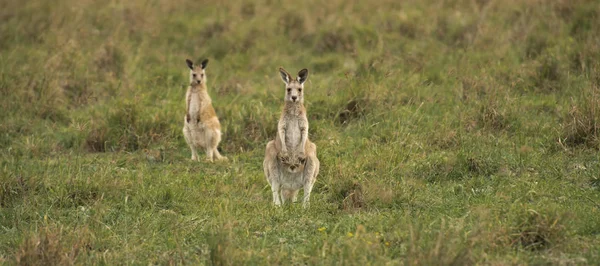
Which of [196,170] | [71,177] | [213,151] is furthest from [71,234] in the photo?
[213,151]

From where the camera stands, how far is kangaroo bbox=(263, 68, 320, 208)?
807cm

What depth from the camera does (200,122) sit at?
10.5 meters

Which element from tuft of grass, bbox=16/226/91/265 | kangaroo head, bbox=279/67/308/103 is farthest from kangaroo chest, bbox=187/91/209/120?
tuft of grass, bbox=16/226/91/265

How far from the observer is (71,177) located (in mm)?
8047

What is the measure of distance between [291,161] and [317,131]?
2272mm

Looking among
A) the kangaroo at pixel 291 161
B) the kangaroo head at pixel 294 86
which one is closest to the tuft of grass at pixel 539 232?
the kangaroo at pixel 291 161

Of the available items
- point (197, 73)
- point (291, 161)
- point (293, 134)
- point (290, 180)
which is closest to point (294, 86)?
point (293, 134)

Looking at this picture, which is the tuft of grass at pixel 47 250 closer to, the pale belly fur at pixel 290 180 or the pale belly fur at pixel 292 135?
the pale belly fur at pixel 290 180

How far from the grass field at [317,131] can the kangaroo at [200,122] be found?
249 millimetres

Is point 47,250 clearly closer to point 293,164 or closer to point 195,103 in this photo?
point 293,164

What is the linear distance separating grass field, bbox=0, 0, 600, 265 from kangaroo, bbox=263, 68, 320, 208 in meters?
0.25

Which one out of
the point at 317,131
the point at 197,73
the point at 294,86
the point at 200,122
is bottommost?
the point at 317,131

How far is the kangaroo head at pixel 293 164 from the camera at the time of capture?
809cm

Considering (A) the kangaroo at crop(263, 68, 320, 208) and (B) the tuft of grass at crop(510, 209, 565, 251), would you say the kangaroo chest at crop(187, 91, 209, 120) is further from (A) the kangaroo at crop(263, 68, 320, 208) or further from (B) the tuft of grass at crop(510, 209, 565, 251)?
(B) the tuft of grass at crop(510, 209, 565, 251)
